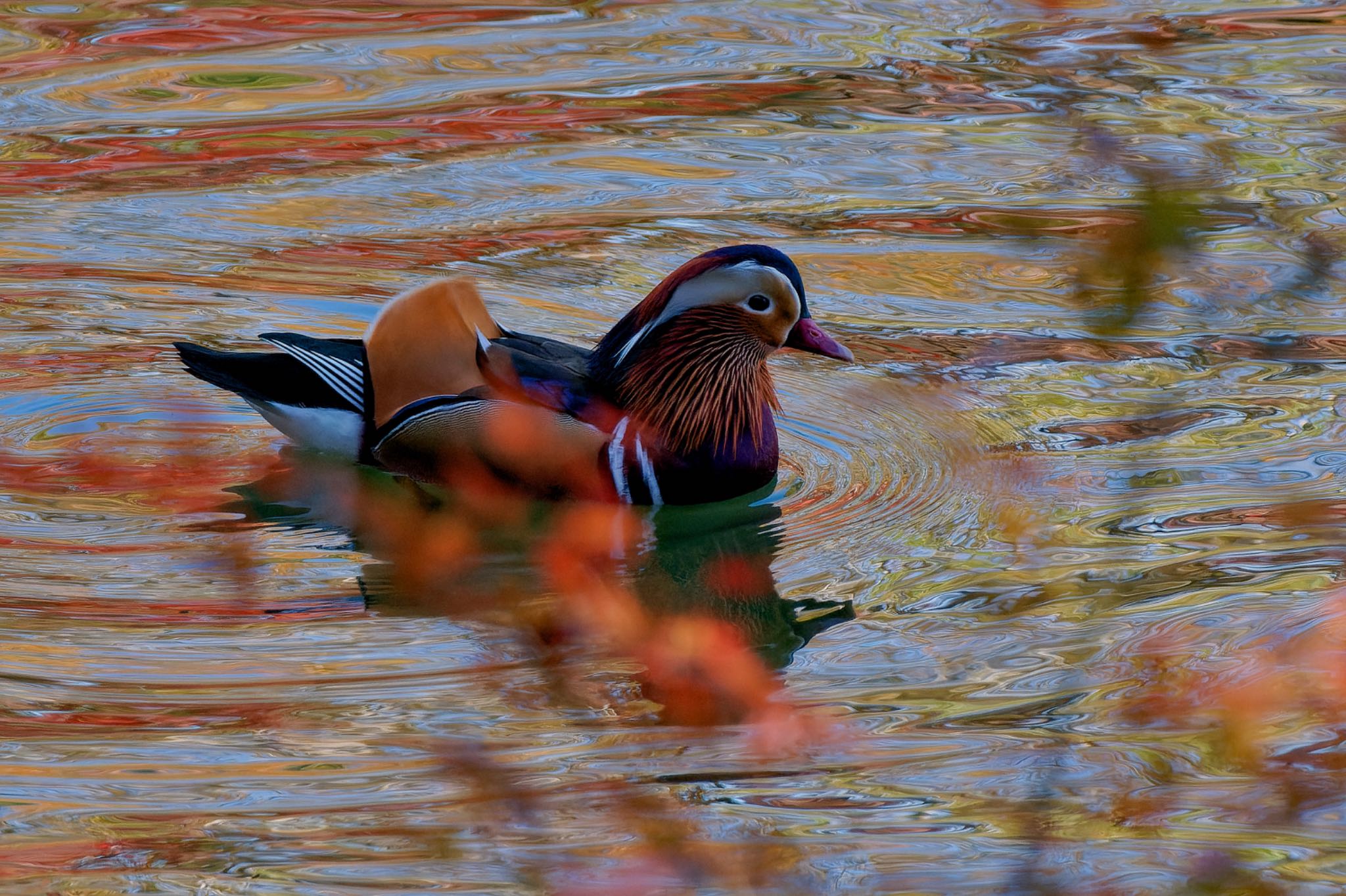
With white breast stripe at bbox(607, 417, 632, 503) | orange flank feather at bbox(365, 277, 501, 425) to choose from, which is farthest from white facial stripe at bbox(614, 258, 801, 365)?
orange flank feather at bbox(365, 277, 501, 425)

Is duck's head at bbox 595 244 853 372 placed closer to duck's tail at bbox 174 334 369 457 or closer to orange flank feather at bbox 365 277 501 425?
orange flank feather at bbox 365 277 501 425

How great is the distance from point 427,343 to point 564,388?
41 cm

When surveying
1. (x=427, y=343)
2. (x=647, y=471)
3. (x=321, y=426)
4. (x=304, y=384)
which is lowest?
(x=647, y=471)

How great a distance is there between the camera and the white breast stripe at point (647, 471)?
5207mm

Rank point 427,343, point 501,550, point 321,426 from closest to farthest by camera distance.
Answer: point 501,550
point 427,343
point 321,426

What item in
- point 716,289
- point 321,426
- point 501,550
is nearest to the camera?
point 501,550

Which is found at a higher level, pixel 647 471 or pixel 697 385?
pixel 697 385

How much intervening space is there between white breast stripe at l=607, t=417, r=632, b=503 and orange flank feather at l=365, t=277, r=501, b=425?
42 cm

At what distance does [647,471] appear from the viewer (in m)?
5.21

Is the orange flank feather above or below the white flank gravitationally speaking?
above

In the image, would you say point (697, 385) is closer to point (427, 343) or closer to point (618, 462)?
point (618, 462)

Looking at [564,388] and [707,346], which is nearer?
[564,388]

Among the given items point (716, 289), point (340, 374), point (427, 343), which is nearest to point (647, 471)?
point (716, 289)

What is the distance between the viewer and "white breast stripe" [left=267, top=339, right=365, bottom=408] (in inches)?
209
